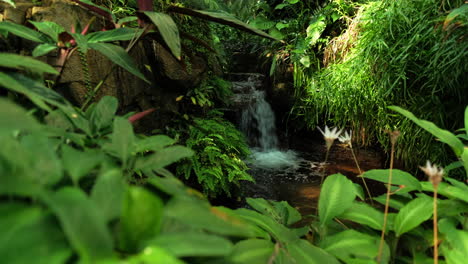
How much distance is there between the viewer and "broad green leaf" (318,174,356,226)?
737 mm

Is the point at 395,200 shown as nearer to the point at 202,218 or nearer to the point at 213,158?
the point at 202,218

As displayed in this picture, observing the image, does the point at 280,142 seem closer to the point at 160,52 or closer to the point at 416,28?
the point at 416,28

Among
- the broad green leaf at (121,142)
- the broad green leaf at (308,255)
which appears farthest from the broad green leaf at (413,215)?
the broad green leaf at (121,142)

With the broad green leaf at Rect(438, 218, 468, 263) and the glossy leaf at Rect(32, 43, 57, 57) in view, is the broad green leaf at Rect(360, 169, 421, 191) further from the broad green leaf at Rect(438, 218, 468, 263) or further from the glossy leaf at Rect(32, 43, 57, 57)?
the glossy leaf at Rect(32, 43, 57, 57)

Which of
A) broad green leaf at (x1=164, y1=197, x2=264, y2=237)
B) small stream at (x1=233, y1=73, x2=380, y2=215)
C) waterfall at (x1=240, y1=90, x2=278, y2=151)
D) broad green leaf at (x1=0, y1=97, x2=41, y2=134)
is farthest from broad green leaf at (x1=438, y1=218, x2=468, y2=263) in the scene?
waterfall at (x1=240, y1=90, x2=278, y2=151)

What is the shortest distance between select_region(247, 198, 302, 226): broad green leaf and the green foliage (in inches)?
70.0

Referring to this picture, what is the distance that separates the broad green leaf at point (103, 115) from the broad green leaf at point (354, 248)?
22.4 inches

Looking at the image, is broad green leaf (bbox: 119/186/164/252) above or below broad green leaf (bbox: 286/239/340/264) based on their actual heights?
above

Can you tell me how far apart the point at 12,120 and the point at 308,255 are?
21.6 inches

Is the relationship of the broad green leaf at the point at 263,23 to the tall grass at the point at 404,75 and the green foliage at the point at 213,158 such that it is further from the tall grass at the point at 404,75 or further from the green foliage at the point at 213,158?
the green foliage at the point at 213,158

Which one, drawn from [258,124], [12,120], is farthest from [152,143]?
[258,124]

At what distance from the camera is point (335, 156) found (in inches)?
173

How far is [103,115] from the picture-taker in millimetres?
660

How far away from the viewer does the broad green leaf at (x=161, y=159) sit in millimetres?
524
